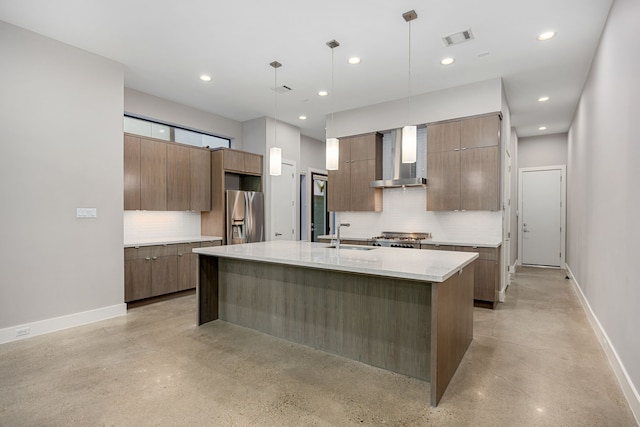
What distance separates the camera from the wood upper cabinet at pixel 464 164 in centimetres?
447

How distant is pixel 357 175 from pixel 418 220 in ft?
4.25

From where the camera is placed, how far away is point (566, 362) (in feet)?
9.25

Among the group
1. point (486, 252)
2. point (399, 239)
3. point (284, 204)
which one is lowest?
point (486, 252)

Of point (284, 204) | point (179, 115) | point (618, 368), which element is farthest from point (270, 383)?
point (179, 115)

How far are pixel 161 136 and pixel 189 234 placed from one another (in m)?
1.74

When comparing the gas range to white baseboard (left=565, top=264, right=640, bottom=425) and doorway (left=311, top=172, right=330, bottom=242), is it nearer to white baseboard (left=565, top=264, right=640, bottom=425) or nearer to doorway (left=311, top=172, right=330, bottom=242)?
white baseboard (left=565, top=264, right=640, bottom=425)

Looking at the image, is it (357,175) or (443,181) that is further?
(357,175)

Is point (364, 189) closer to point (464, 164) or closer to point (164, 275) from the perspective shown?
point (464, 164)

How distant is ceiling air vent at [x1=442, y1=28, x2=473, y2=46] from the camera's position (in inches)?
133

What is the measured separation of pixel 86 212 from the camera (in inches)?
149

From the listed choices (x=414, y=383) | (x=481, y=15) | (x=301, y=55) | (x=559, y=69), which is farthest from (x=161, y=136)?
(x=559, y=69)

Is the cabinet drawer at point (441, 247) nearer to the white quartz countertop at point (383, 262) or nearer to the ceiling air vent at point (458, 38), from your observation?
the white quartz countertop at point (383, 262)

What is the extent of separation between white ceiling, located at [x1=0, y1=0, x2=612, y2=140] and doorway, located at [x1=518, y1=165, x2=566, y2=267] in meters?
2.68

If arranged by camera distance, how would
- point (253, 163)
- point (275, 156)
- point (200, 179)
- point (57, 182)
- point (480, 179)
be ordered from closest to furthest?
point (57, 182), point (275, 156), point (480, 179), point (200, 179), point (253, 163)
